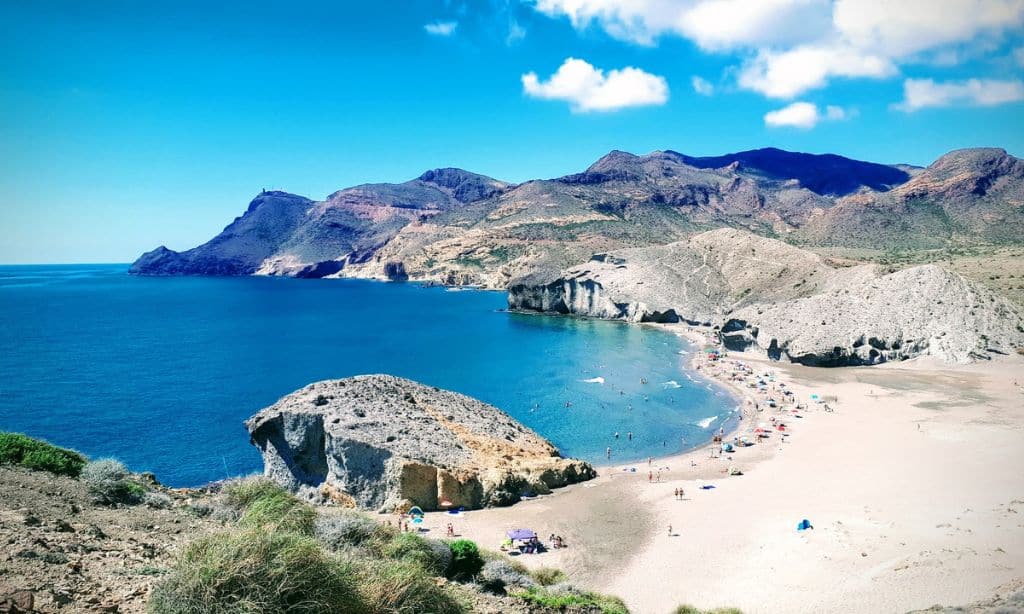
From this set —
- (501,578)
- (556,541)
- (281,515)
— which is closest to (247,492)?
(281,515)

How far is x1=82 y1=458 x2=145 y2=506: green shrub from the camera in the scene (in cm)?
1482

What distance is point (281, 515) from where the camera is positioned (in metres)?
12.7

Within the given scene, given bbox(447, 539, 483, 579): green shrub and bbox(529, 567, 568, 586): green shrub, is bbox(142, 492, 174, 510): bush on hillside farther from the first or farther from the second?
bbox(529, 567, 568, 586): green shrub

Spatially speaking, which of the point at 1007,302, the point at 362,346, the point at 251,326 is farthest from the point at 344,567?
the point at 251,326

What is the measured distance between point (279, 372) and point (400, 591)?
53603 mm

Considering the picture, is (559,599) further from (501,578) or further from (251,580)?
(251,580)

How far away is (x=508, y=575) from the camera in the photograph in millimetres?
14688

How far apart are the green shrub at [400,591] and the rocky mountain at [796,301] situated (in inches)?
2345

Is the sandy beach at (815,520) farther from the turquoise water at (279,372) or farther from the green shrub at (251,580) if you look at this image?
the green shrub at (251,580)

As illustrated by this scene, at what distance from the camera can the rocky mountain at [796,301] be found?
58.3 metres

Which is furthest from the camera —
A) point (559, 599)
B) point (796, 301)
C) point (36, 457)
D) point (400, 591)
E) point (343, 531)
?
point (796, 301)

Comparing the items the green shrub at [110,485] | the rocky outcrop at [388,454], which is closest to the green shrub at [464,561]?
the green shrub at [110,485]

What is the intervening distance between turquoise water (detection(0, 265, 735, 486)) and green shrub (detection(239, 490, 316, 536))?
68.6ft

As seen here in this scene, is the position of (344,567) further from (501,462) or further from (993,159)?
(993,159)
